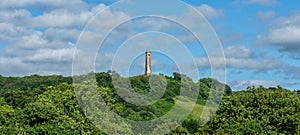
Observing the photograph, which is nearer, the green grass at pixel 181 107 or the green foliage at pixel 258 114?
the green foliage at pixel 258 114

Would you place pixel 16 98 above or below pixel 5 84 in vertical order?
below

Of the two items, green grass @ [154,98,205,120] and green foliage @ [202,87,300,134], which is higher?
green grass @ [154,98,205,120]

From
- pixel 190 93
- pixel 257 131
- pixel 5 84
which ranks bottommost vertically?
pixel 257 131

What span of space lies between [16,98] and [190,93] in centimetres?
3347

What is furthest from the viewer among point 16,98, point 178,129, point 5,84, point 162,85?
point 5,84

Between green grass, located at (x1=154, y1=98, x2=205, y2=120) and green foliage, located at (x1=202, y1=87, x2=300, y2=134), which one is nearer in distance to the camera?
green foliage, located at (x1=202, y1=87, x2=300, y2=134)

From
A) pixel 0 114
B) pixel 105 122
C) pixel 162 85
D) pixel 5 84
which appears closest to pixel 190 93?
pixel 162 85

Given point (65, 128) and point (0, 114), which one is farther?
point (0, 114)

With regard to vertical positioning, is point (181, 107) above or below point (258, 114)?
above

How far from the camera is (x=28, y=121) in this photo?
2078 inches

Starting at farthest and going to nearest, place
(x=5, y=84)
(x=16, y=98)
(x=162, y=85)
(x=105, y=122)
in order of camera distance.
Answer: (x=5, y=84), (x=16, y=98), (x=162, y=85), (x=105, y=122)

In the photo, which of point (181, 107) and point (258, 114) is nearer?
point (258, 114)

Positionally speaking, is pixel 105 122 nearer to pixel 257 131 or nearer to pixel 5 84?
pixel 257 131

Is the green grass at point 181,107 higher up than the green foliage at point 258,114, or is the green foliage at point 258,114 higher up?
the green grass at point 181,107
